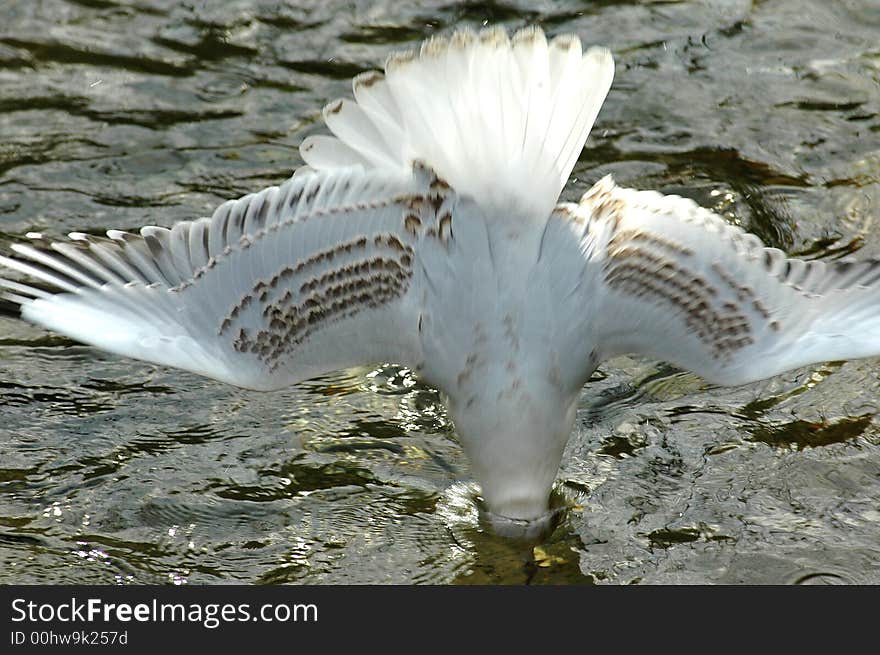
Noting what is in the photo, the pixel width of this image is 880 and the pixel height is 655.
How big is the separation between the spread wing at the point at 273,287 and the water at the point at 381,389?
617 mm

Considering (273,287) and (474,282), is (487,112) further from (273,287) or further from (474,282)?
(273,287)

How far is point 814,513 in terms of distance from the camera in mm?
4914

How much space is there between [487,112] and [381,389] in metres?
1.34

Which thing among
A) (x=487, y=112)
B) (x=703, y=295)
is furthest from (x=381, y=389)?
(x=703, y=295)

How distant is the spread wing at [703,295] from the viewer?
181 inches

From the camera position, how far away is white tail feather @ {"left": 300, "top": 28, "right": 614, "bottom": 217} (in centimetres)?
470

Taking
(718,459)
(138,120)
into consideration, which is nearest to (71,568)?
(718,459)

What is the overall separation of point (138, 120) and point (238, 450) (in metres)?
2.52

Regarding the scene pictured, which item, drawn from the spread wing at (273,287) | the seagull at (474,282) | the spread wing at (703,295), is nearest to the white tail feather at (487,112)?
the seagull at (474,282)

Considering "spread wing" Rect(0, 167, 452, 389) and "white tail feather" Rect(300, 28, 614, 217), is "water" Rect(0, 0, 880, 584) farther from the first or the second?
"white tail feather" Rect(300, 28, 614, 217)

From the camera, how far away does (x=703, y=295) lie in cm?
462

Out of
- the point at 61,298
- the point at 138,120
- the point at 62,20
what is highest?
the point at 62,20

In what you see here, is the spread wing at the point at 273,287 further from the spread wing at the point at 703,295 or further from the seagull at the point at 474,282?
the spread wing at the point at 703,295

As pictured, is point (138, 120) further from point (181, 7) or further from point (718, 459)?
point (718, 459)
